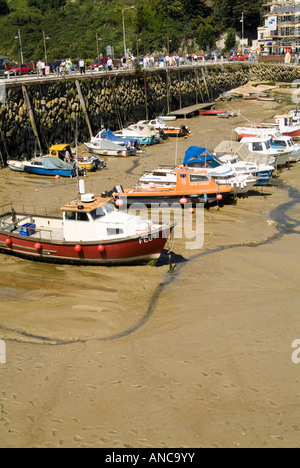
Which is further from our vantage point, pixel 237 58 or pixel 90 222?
pixel 237 58

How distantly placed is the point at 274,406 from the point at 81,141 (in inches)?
1037

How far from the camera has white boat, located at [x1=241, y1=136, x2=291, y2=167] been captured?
27375mm

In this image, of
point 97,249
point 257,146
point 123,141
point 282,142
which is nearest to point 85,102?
point 123,141

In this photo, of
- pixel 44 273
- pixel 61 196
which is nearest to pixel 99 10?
pixel 61 196

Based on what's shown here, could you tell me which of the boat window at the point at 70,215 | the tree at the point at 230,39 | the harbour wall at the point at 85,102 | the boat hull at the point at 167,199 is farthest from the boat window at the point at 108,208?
the tree at the point at 230,39

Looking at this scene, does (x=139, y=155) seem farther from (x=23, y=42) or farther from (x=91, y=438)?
(x=23, y=42)

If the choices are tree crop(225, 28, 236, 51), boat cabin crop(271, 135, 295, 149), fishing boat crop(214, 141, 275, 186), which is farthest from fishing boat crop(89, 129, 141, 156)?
tree crop(225, 28, 236, 51)

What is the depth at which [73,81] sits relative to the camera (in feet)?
113

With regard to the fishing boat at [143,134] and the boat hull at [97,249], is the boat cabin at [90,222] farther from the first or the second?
the fishing boat at [143,134]

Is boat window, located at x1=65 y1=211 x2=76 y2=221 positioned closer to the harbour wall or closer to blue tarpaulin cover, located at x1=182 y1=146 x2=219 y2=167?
blue tarpaulin cover, located at x1=182 y1=146 x2=219 y2=167

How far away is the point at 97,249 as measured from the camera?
1544cm

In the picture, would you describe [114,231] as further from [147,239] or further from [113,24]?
[113,24]

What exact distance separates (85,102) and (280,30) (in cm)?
6606

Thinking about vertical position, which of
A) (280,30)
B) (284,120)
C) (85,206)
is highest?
(280,30)
